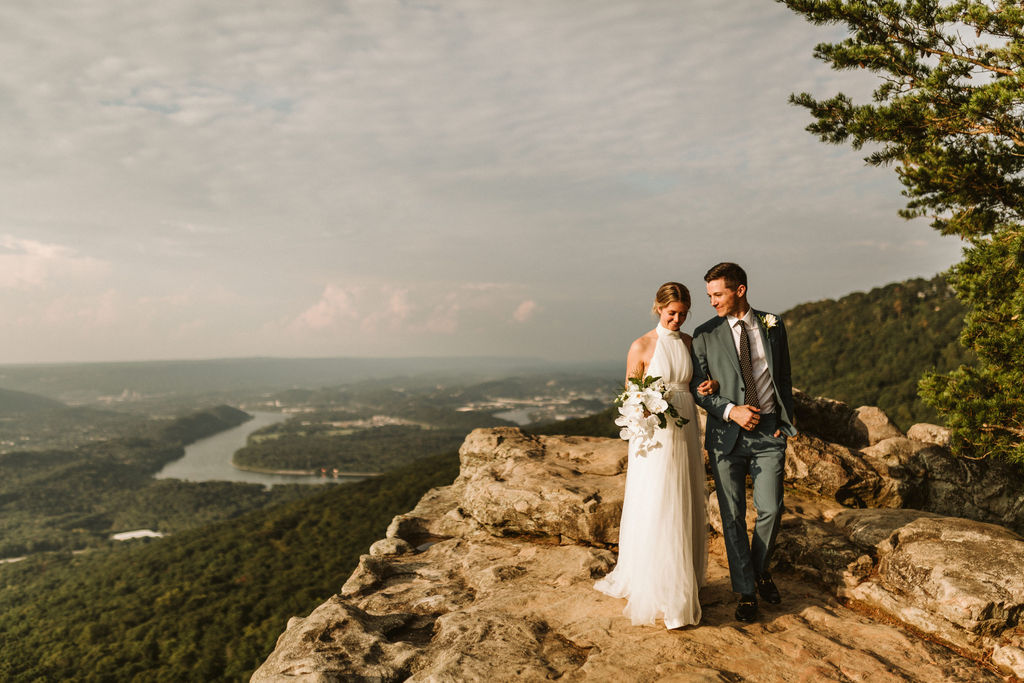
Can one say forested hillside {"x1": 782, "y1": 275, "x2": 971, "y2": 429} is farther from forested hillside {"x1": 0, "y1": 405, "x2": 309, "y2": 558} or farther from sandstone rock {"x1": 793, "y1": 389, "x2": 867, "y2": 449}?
forested hillside {"x1": 0, "y1": 405, "x2": 309, "y2": 558}

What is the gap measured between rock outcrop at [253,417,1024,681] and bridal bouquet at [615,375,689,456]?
1892 millimetres

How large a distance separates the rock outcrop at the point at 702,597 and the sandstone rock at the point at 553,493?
0.03m

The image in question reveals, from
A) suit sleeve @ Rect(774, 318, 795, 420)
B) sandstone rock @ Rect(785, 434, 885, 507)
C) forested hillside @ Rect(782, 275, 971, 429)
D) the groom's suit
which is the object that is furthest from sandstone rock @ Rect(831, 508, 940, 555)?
forested hillside @ Rect(782, 275, 971, 429)

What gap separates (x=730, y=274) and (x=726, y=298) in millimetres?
268

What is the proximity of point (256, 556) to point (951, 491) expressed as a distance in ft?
229

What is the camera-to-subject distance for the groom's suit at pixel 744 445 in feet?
17.7

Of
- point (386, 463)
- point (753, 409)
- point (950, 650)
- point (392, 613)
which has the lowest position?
point (386, 463)

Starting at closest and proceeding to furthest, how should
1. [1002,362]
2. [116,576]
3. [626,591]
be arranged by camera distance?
1. [626,591]
2. [1002,362]
3. [116,576]

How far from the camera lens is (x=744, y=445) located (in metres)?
5.46

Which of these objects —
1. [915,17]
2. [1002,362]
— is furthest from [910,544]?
[915,17]

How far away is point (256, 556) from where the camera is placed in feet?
208

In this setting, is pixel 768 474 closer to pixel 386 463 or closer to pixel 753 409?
pixel 753 409

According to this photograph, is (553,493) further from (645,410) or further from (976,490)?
(976,490)

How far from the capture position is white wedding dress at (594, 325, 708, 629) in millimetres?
5234
